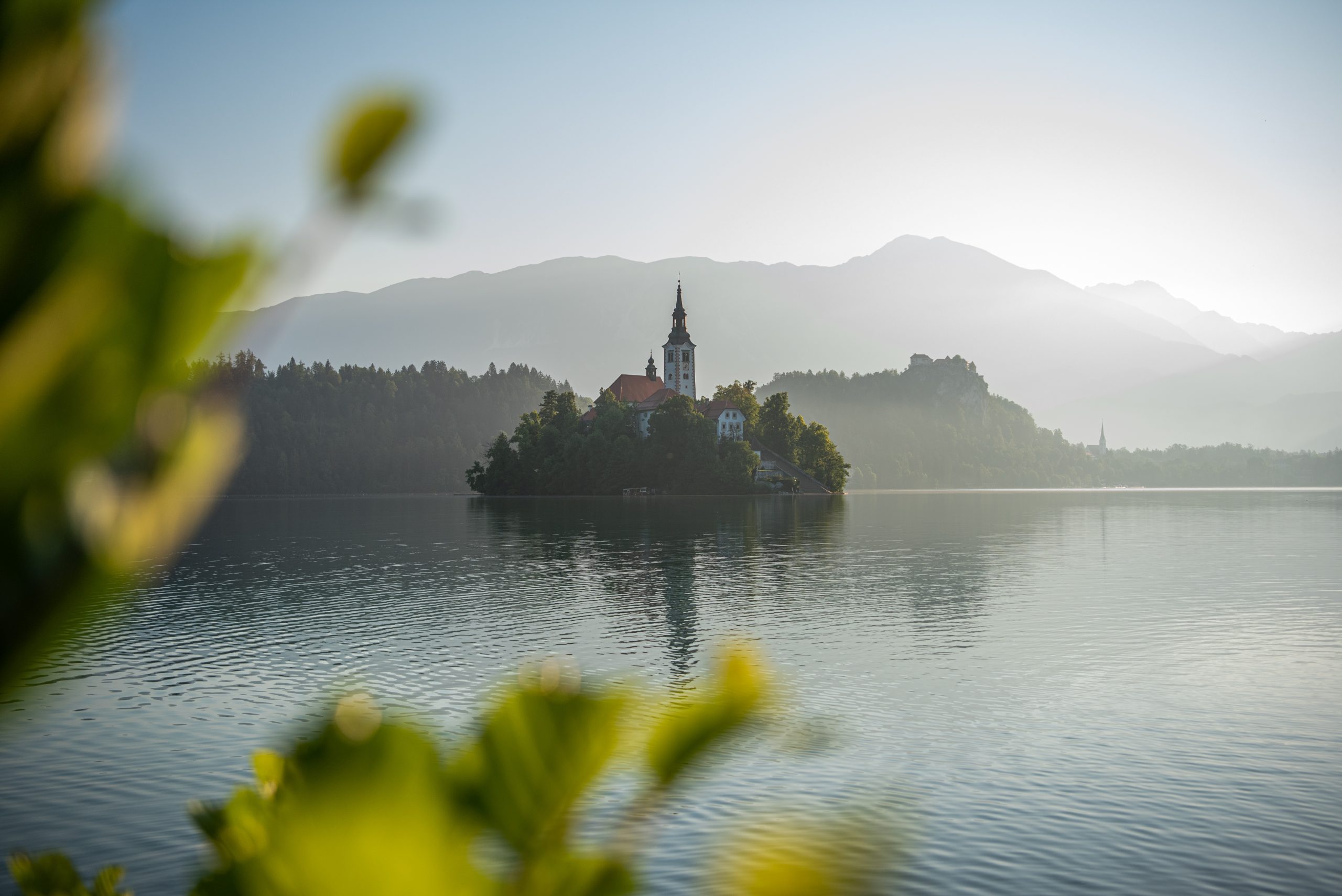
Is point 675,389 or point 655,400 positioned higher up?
point 675,389

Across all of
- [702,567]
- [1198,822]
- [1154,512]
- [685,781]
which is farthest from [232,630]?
[1154,512]

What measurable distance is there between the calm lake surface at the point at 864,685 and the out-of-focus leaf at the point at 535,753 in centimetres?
9

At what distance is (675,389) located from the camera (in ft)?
566

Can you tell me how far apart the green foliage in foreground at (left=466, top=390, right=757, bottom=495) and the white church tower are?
881 inches

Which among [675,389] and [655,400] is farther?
[675,389]

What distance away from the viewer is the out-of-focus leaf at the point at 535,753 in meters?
0.65

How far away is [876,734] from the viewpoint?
804 inches

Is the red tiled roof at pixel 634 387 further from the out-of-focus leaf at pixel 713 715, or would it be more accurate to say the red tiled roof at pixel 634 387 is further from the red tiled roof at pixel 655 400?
the out-of-focus leaf at pixel 713 715

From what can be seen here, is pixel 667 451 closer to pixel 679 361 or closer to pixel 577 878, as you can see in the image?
pixel 679 361

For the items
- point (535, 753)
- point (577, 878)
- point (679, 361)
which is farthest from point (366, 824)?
point (679, 361)

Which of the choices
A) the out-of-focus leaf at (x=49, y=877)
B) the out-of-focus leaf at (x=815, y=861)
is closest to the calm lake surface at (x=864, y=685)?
A: the out-of-focus leaf at (x=815, y=861)

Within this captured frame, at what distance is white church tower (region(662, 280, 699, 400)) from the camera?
173000mm

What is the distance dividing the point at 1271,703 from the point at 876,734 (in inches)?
391

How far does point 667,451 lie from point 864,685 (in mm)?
115622
